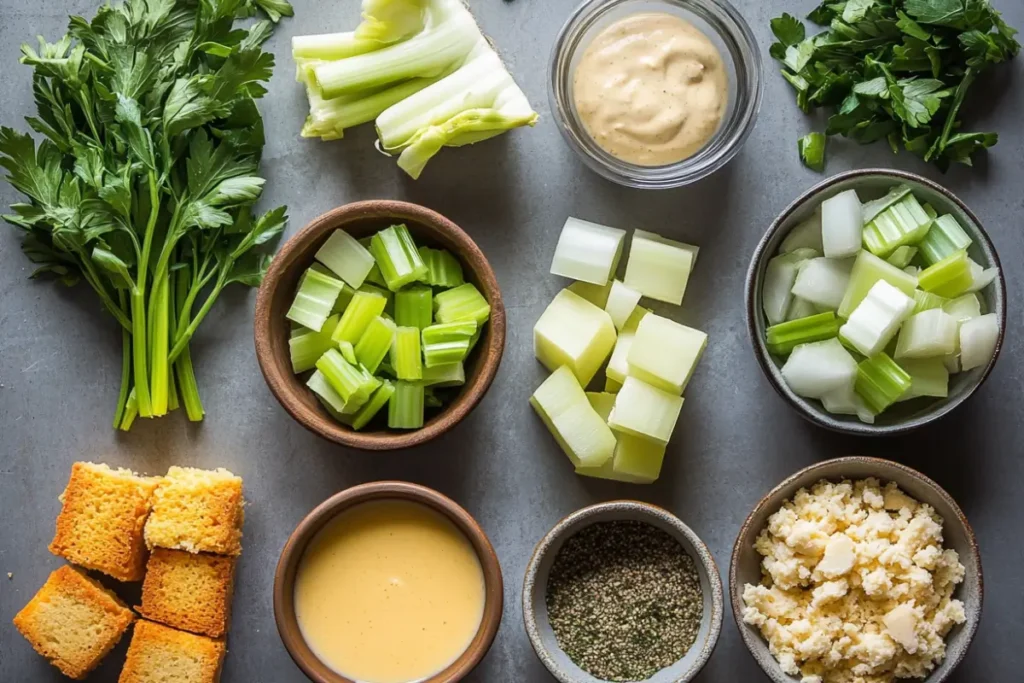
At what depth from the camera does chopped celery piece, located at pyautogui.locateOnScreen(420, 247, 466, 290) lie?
237 cm

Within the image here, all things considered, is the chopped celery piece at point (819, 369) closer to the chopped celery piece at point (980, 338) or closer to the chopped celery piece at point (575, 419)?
the chopped celery piece at point (980, 338)

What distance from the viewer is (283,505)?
8.39 feet

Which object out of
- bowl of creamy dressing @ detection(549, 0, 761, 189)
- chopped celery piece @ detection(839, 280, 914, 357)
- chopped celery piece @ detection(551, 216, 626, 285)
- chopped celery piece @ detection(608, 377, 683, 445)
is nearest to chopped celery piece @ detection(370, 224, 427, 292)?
A: chopped celery piece @ detection(551, 216, 626, 285)

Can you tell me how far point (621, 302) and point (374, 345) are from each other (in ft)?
2.14

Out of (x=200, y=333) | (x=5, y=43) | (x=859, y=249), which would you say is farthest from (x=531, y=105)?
(x=5, y=43)

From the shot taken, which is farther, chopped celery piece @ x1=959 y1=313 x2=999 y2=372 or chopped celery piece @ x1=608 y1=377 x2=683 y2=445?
chopped celery piece @ x1=608 y1=377 x2=683 y2=445

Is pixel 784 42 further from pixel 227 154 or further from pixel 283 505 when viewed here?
pixel 283 505

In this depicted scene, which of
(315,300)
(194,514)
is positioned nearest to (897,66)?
(315,300)

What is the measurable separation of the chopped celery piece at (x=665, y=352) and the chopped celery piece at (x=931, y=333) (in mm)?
492

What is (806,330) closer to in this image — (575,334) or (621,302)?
(621,302)

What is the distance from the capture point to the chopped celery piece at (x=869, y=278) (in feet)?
7.57

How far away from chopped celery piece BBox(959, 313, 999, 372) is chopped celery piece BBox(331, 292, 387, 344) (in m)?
1.43

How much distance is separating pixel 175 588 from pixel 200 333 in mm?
673

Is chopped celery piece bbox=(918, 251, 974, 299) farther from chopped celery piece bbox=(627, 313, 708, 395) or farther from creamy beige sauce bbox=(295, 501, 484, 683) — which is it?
creamy beige sauce bbox=(295, 501, 484, 683)
